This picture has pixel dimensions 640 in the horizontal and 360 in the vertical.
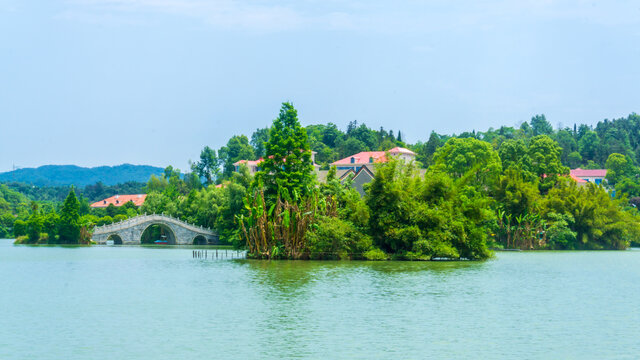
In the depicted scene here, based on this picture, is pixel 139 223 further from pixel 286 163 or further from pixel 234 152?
pixel 234 152

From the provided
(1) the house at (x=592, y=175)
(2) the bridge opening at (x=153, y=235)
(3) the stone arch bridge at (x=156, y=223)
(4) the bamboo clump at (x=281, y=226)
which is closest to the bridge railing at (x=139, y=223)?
(3) the stone arch bridge at (x=156, y=223)

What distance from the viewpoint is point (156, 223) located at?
77.4 m

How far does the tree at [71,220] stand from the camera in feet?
243

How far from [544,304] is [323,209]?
67.0 feet

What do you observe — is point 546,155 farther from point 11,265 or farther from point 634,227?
point 11,265

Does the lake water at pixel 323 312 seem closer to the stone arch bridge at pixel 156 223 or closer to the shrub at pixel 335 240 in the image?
the shrub at pixel 335 240

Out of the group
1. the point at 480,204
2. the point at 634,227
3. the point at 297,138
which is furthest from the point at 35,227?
the point at 634,227

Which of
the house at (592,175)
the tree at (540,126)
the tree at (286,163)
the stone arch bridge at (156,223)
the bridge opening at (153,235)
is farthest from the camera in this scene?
the tree at (540,126)

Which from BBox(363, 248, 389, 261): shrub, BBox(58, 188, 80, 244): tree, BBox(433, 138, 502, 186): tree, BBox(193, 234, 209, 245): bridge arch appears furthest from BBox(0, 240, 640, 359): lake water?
BBox(193, 234, 209, 245): bridge arch

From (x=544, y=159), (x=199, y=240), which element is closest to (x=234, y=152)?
(x=199, y=240)

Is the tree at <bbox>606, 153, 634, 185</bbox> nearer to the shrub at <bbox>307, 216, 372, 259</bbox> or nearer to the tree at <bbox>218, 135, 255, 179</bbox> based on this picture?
the tree at <bbox>218, 135, 255, 179</bbox>

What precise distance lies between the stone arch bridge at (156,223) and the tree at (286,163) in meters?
31.7

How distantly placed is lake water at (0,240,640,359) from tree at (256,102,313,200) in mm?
6406

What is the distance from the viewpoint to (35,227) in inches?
3044
